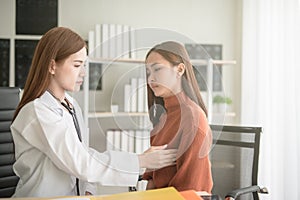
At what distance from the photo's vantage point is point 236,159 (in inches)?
74.6

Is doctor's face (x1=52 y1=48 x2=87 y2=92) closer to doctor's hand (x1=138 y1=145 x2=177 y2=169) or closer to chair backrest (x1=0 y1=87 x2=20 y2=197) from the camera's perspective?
doctor's hand (x1=138 y1=145 x2=177 y2=169)

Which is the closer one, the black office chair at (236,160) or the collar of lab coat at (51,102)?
the collar of lab coat at (51,102)

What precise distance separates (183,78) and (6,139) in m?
1.25

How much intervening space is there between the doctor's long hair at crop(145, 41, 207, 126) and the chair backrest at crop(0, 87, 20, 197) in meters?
1.11

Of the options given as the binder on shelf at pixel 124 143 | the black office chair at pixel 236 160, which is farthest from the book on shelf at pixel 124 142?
the black office chair at pixel 236 160

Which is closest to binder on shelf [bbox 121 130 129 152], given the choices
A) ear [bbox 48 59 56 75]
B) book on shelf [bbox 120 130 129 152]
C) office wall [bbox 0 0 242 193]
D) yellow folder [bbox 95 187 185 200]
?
book on shelf [bbox 120 130 129 152]

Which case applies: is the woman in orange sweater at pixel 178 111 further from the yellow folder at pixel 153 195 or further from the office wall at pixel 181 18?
the office wall at pixel 181 18

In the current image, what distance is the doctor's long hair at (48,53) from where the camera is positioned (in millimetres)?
1028

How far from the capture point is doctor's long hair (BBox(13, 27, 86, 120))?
3.37 feet

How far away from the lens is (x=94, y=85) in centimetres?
97

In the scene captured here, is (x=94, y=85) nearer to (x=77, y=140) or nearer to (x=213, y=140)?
(x=77, y=140)

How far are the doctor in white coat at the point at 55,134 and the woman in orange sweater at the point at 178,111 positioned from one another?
0.12 meters

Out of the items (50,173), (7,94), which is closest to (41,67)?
(50,173)

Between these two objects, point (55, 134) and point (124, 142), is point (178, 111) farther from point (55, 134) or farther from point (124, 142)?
point (55, 134)
